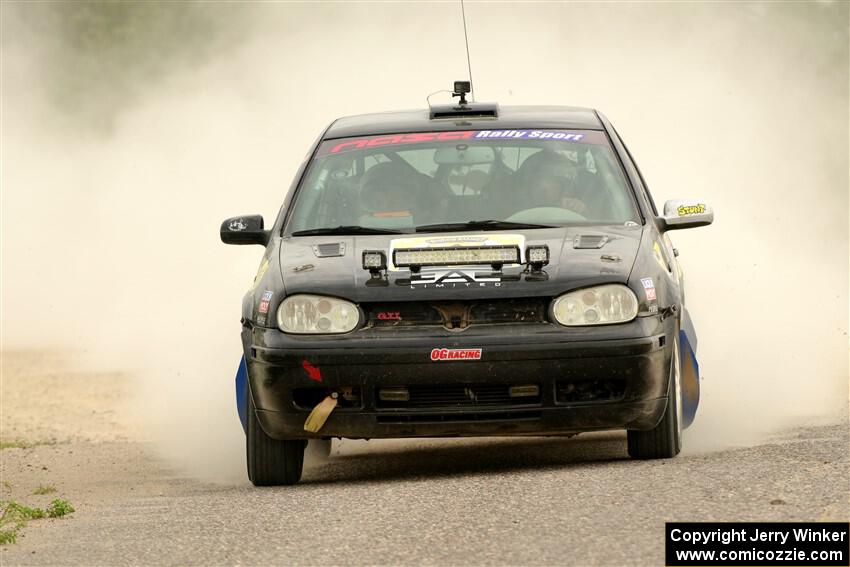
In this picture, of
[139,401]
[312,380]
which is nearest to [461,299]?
[312,380]

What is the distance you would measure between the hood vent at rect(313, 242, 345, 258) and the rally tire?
0.67 meters

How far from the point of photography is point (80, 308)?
21422 millimetres

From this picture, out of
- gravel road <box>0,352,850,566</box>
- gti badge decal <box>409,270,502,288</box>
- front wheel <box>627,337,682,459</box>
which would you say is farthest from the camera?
front wheel <box>627,337,682,459</box>

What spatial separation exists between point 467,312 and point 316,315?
620 mm

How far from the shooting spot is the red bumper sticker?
285 inches

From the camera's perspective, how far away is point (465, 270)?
7418 mm

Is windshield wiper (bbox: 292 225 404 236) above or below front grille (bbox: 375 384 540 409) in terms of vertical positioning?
above

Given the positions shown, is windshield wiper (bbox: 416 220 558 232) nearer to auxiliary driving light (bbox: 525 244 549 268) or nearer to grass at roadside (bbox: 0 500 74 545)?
auxiliary driving light (bbox: 525 244 549 268)

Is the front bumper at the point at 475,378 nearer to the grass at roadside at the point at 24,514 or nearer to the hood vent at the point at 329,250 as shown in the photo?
the hood vent at the point at 329,250

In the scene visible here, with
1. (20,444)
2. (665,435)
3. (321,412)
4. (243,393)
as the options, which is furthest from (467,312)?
(20,444)

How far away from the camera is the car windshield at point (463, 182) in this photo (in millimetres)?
8273

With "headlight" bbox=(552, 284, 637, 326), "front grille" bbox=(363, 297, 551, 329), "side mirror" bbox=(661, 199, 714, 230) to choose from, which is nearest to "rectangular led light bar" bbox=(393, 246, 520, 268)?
"front grille" bbox=(363, 297, 551, 329)

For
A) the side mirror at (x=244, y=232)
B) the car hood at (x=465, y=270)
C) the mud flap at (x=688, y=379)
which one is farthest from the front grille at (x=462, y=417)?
the side mirror at (x=244, y=232)

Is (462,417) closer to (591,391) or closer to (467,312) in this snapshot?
(467,312)
